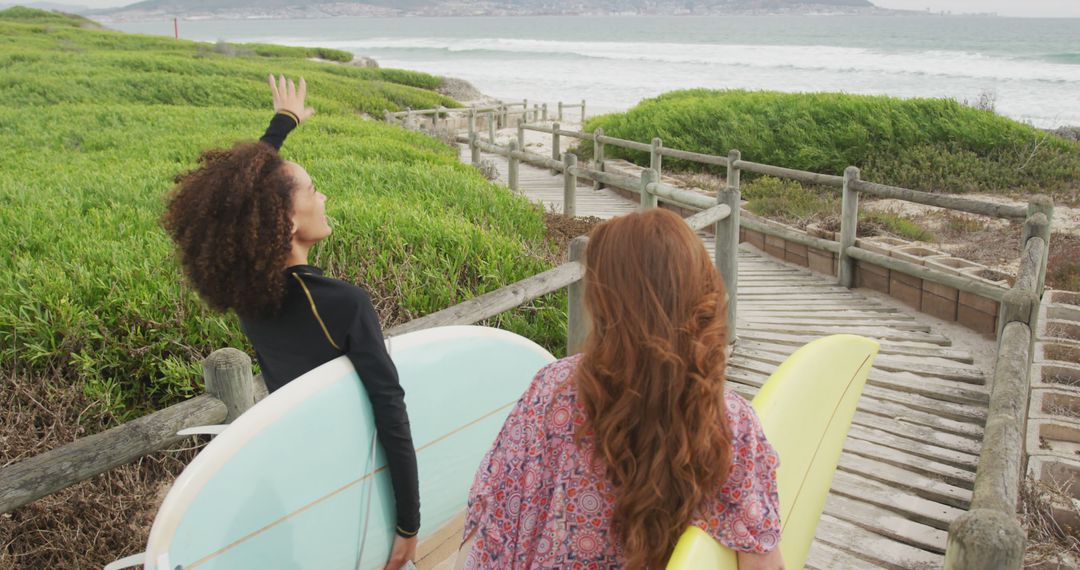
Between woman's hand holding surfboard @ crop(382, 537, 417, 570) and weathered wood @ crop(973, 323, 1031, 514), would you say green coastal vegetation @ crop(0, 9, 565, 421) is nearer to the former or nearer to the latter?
woman's hand holding surfboard @ crop(382, 537, 417, 570)

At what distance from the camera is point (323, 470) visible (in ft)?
7.22

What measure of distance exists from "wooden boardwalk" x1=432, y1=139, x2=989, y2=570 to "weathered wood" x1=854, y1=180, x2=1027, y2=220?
84 cm

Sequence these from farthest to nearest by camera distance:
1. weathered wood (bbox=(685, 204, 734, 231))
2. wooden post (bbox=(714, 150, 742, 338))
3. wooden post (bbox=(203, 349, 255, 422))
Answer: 1. wooden post (bbox=(714, 150, 742, 338))
2. weathered wood (bbox=(685, 204, 734, 231))
3. wooden post (bbox=(203, 349, 255, 422))

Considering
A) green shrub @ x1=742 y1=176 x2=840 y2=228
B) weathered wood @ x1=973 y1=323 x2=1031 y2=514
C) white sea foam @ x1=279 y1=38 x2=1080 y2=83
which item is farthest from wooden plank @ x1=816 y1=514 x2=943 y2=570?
white sea foam @ x1=279 y1=38 x2=1080 y2=83

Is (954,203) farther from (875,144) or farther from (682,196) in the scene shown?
(875,144)

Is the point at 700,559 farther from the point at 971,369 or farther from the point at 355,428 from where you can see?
the point at 971,369

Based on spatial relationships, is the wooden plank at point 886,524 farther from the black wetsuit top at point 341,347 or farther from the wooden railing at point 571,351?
the black wetsuit top at point 341,347

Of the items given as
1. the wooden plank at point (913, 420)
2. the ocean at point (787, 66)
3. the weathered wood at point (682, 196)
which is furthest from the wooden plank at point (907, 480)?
the ocean at point (787, 66)

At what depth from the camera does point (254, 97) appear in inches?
642

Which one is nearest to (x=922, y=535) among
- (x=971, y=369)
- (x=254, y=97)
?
(x=971, y=369)

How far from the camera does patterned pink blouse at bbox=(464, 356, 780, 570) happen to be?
5.24 feet

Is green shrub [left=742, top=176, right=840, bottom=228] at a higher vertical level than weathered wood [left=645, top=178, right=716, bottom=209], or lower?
lower

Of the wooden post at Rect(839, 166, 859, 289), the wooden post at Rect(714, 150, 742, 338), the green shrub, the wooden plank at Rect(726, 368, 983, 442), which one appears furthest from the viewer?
the green shrub

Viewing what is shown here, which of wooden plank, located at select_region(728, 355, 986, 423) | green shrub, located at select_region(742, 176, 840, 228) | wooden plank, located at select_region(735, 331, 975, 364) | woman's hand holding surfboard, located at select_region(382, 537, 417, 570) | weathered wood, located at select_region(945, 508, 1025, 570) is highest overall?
weathered wood, located at select_region(945, 508, 1025, 570)
